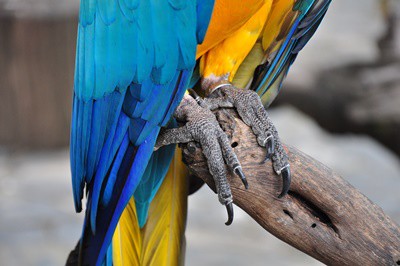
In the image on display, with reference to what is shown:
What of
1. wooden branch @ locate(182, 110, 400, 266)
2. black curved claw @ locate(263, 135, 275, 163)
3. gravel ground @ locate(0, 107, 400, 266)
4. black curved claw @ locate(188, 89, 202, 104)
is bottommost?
gravel ground @ locate(0, 107, 400, 266)

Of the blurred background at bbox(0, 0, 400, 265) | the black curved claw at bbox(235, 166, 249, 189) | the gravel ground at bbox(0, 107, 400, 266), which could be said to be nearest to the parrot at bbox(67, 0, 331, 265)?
the black curved claw at bbox(235, 166, 249, 189)

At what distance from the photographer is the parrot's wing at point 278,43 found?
1.42 m

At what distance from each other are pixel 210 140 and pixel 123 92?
172 millimetres

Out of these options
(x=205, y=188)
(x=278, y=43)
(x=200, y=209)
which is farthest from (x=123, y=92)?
(x=205, y=188)

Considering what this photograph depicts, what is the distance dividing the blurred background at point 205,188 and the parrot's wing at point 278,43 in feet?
3.38

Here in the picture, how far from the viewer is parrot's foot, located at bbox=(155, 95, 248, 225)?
123cm

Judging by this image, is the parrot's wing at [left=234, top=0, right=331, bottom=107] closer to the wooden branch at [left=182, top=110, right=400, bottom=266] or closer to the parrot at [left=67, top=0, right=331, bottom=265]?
the parrot at [left=67, top=0, right=331, bottom=265]

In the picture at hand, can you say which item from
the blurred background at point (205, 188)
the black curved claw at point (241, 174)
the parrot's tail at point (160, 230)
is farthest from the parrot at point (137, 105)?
the blurred background at point (205, 188)

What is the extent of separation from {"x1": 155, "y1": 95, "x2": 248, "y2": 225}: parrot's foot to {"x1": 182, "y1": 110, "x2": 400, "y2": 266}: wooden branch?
0.9 inches

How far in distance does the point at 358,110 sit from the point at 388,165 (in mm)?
1601

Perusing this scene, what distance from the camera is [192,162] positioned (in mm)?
1269

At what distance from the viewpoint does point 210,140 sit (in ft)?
4.07

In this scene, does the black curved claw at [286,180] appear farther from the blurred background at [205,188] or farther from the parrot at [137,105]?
the blurred background at [205,188]

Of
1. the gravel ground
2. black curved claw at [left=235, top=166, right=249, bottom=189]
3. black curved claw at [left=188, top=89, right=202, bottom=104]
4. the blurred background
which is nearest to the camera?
black curved claw at [left=235, top=166, right=249, bottom=189]
